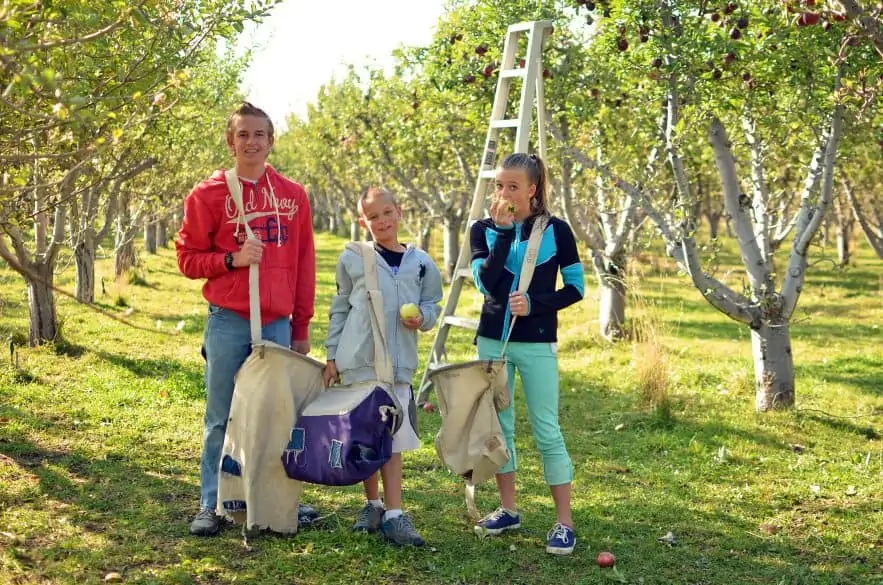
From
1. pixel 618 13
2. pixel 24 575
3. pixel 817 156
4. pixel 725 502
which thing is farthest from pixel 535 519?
pixel 817 156

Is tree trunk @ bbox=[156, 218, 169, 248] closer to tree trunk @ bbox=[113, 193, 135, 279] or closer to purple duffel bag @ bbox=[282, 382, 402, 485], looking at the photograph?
tree trunk @ bbox=[113, 193, 135, 279]

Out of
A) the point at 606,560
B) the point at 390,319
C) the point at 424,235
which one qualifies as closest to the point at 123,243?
the point at 424,235

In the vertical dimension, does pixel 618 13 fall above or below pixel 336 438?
above

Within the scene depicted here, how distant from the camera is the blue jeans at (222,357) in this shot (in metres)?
4.58

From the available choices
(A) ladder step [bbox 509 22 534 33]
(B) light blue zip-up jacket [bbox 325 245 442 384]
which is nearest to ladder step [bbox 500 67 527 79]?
(A) ladder step [bbox 509 22 534 33]

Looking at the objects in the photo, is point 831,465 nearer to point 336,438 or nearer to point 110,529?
point 336,438

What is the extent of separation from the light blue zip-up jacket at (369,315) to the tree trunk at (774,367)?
4.72 meters

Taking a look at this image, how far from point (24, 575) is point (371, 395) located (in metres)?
1.73

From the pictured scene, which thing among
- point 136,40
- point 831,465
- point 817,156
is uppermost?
point 136,40

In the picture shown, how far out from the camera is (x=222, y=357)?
4574mm

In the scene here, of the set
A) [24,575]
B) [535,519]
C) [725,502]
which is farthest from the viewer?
[725,502]

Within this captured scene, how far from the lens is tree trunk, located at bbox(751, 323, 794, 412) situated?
8.45 m

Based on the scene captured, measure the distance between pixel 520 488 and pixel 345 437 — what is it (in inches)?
82.0

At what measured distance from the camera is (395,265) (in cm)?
476
